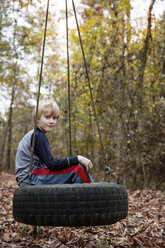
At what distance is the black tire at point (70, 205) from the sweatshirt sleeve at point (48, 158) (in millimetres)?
310

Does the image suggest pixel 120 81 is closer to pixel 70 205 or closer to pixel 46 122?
pixel 46 122

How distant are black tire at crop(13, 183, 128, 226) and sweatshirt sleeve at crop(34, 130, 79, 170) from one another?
12.2 inches

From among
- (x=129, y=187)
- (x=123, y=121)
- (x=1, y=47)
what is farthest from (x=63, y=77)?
(x=129, y=187)

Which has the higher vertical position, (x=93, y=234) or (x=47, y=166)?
(x=47, y=166)

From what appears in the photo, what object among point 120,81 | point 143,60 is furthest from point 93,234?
point 143,60

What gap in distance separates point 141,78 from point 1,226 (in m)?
5.44

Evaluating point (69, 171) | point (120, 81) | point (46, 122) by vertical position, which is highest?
point (120, 81)

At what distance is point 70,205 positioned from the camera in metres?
2.15

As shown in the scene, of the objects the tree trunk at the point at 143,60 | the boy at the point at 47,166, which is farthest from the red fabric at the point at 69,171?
the tree trunk at the point at 143,60

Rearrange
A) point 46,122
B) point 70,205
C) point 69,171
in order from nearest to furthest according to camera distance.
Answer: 1. point 70,205
2. point 69,171
3. point 46,122

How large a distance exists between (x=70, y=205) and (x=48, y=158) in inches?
21.6

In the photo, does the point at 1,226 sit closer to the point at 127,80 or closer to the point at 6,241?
the point at 6,241

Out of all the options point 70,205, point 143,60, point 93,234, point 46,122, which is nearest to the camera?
point 70,205

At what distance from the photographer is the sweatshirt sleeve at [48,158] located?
98.4 inches
